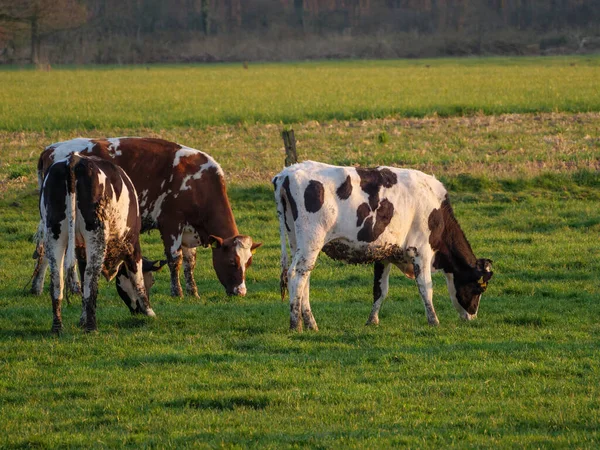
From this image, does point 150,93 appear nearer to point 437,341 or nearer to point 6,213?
point 6,213

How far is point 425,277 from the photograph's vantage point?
37.6 feet

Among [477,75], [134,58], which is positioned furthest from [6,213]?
[134,58]

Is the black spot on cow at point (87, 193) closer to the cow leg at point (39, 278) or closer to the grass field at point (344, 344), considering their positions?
the grass field at point (344, 344)

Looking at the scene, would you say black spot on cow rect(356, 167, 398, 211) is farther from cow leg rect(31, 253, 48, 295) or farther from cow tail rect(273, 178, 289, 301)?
cow leg rect(31, 253, 48, 295)

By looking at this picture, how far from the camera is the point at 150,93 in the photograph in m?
49.9

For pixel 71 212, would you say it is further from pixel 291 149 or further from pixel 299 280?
pixel 291 149

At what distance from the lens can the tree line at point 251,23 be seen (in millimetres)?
94312

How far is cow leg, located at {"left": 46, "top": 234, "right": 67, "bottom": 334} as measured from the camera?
10.5 meters

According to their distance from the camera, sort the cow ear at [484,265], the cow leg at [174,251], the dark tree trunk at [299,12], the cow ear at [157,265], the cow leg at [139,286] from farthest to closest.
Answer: the dark tree trunk at [299,12], the cow leg at [174,251], the cow ear at [157,265], the cow ear at [484,265], the cow leg at [139,286]

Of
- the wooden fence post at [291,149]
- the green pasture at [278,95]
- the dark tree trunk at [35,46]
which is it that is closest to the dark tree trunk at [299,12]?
the dark tree trunk at [35,46]

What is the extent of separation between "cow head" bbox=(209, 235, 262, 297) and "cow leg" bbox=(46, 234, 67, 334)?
2885 mm

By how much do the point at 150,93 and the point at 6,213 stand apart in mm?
31810

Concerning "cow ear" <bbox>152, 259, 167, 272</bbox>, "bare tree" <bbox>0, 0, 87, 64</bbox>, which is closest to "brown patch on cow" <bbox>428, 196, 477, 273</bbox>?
"cow ear" <bbox>152, 259, 167, 272</bbox>

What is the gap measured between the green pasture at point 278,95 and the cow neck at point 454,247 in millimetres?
23693
